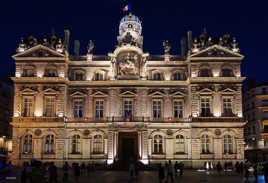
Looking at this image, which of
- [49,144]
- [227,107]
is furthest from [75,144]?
[227,107]

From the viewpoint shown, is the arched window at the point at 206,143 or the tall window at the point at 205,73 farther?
the tall window at the point at 205,73

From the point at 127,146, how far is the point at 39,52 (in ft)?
64.1

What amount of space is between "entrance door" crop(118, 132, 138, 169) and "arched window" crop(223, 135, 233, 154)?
12.9 m

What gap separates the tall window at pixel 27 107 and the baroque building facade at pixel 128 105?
0.49 feet

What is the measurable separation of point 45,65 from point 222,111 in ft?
90.0

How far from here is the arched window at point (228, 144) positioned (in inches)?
1916

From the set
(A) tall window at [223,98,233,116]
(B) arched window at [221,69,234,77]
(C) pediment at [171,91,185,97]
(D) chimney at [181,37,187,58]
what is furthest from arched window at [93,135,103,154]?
(B) arched window at [221,69,234,77]

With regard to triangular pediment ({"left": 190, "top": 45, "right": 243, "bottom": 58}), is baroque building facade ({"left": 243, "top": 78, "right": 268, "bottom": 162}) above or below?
below

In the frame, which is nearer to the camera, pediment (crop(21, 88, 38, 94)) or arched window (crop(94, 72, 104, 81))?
pediment (crop(21, 88, 38, 94))

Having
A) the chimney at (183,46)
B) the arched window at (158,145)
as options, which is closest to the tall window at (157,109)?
the arched window at (158,145)

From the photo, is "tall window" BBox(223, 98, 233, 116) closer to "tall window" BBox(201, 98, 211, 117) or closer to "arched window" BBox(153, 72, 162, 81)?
"tall window" BBox(201, 98, 211, 117)

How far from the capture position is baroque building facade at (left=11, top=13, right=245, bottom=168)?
48500 millimetres

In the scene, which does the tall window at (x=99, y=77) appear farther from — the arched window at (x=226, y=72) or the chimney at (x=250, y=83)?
the chimney at (x=250, y=83)

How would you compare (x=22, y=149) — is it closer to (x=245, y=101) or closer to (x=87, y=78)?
(x=87, y=78)
